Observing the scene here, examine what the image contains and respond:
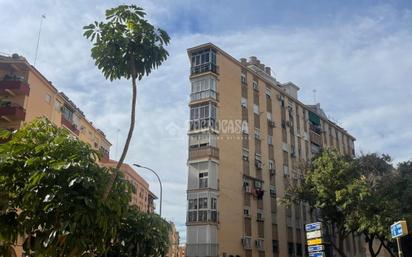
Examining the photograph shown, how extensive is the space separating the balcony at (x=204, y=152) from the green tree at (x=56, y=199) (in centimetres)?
2369

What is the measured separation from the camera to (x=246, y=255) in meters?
35.2

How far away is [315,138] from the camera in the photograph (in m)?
50.7

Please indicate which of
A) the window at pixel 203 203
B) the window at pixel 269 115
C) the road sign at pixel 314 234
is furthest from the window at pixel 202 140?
the road sign at pixel 314 234

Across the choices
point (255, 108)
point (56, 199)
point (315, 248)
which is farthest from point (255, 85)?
point (56, 199)

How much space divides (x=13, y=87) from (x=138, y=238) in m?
27.3

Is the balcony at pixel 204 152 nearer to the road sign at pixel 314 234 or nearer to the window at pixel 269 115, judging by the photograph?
the window at pixel 269 115

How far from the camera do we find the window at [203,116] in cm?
3578

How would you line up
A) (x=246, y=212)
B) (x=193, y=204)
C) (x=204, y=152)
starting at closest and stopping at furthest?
(x=193, y=204), (x=204, y=152), (x=246, y=212)

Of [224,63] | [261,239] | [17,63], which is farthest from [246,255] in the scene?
[17,63]

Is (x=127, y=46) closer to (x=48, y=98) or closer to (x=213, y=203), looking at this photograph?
(x=213, y=203)

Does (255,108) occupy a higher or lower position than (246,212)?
higher

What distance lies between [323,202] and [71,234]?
28.9 metres

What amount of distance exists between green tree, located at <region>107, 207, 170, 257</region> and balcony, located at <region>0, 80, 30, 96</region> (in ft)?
86.5

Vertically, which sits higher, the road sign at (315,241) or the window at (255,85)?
the window at (255,85)
